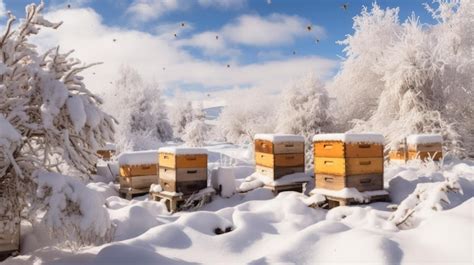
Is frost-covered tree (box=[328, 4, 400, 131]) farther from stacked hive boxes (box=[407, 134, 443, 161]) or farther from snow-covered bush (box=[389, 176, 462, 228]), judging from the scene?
snow-covered bush (box=[389, 176, 462, 228])

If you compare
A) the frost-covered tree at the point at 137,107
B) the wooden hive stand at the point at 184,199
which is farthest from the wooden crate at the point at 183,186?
the frost-covered tree at the point at 137,107

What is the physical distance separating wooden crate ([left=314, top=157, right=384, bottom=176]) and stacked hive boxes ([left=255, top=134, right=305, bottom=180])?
108 cm

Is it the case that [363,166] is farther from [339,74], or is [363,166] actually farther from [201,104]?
[201,104]

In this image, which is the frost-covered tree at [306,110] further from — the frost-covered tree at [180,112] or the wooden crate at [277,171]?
the frost-covered tree at [180,112]

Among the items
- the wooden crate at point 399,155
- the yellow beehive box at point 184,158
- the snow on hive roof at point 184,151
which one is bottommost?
the wooden crate at point 399,155

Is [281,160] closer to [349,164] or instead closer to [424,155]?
[349,164]

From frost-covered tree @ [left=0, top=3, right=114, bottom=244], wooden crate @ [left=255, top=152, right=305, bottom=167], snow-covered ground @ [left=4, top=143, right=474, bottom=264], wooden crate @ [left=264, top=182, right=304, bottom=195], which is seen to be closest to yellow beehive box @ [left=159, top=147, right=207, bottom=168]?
wooden crate @ [left=255, top=152, right=305, bottom=167]

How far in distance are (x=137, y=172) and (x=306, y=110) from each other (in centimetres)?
1358

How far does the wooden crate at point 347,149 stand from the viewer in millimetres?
7754

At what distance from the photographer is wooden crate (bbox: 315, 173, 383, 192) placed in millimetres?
7820

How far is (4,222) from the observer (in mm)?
4582

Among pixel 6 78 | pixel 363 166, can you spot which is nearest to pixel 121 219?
pixel 6 78

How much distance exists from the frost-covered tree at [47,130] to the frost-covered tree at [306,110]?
1636cm

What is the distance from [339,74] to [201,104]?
35239mm
